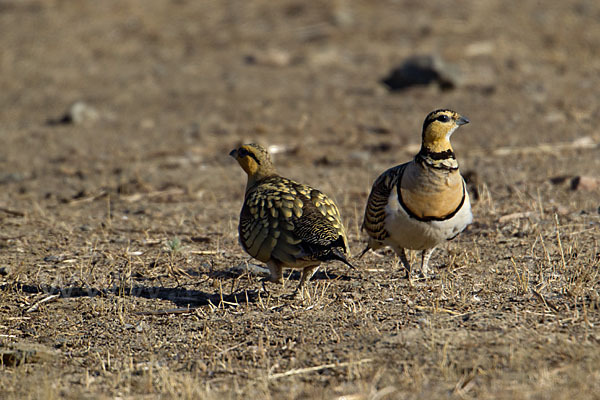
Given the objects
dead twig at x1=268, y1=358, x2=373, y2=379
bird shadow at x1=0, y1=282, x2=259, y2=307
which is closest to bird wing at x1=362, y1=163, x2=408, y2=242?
bird shadow at x1=0, y1=282, x2=259, y2=307

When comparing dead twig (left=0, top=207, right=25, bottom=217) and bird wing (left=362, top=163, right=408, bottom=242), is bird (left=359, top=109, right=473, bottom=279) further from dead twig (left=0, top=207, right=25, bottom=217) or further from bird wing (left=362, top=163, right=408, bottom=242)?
dead twig (left=0, top=207, right=25, bottom=217)

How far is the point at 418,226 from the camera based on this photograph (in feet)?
17.2

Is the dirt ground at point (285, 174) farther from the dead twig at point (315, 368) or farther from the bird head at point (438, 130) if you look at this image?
the bird head at point (438, 130)

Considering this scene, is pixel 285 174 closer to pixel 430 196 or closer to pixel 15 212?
pixel 15 212

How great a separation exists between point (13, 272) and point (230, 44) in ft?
34.7

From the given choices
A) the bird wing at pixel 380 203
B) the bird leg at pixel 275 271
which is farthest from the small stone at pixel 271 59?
the bird leg at pixel 275 271

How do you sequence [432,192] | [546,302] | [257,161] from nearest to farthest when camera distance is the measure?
[546,302] < [432,192] < [257,161]

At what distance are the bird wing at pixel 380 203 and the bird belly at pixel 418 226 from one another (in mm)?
65

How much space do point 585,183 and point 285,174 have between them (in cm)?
329

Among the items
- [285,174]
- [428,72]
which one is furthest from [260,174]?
[428,72]

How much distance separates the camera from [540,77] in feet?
42.7

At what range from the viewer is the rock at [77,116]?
12289 millimetres

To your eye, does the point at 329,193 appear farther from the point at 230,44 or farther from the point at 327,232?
the point at 230,44

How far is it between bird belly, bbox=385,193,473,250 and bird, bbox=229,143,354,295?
34cm
